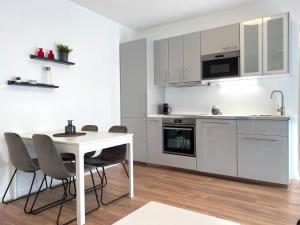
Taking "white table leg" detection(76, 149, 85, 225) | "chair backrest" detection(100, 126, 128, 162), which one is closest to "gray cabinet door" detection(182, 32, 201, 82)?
"chair backrest" detection(100, 126, 128, 162)

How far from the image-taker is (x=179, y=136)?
3.88 m

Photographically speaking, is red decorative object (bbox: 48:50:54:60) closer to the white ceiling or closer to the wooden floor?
the white ceiling

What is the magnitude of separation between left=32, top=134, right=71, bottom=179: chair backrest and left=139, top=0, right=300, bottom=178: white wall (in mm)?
2808

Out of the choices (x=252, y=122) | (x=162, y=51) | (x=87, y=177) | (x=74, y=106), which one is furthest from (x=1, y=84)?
(x=252, y=122)

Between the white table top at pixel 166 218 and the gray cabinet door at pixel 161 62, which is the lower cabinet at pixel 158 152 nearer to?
the gray cabinet door at pixel 161 62

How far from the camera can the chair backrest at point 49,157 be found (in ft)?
6.85

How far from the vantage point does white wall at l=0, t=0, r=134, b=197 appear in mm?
2762

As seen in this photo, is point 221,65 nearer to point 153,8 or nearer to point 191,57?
point 191,57

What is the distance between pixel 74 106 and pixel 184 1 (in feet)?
7.67

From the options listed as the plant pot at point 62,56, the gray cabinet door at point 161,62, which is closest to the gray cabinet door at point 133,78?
the gray cabinet door at point 161,62

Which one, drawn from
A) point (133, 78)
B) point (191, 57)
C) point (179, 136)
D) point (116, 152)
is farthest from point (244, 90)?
point (116, 152)

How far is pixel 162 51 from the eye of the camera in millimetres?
4277

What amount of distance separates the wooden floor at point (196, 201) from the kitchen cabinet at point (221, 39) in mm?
1988

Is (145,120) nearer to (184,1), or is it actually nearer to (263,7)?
(184,1)
